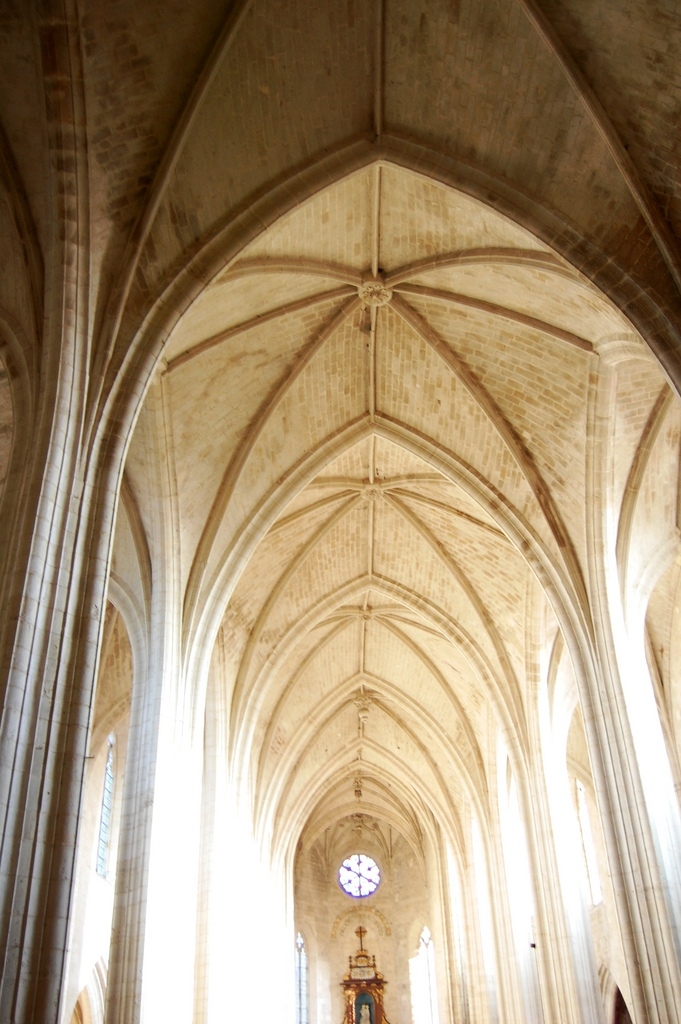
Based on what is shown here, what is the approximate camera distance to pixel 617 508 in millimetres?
14703

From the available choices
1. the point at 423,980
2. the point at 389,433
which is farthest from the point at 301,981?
the point at 389,433

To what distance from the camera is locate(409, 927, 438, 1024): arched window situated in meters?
34.1

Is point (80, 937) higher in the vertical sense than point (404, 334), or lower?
lower

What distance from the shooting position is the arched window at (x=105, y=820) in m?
18.4

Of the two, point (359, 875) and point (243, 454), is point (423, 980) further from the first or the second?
point (243, 454)

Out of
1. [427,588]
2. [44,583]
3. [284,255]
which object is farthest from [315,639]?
[44,583]

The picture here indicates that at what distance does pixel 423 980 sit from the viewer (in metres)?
34.8

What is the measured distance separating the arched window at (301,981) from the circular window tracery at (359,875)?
2.94 meters

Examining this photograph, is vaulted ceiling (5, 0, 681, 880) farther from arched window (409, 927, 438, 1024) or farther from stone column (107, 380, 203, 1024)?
arched window (409, 927, 438, 1024)

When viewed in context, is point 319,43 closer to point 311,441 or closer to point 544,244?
point 544,244

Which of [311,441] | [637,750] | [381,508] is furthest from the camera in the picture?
[381,508]

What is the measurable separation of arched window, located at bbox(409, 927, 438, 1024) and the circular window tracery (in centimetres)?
297

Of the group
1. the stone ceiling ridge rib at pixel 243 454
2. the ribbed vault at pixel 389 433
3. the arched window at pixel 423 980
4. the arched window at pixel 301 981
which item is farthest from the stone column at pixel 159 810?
the arched window at pixel 423 980

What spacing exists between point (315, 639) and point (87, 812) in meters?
7.51
